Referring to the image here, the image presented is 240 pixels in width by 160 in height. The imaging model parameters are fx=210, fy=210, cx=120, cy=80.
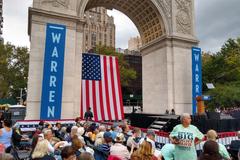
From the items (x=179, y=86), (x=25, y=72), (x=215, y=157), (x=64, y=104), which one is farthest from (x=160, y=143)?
(x=25, y=72)

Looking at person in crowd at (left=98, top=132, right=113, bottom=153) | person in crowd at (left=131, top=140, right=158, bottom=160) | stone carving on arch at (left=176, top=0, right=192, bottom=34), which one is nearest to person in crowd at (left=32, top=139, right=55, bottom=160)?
person in crowd at (left=98, top=132, right=113, bottom=153)

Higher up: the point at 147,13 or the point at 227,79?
the point at 147,13

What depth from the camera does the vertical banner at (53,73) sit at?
1298 centimetres

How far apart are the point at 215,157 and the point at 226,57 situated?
38578 mm

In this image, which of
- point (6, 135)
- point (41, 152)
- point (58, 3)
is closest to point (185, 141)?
point (41, 152)

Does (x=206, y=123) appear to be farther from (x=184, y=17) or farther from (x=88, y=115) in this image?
(x=184, y=17)

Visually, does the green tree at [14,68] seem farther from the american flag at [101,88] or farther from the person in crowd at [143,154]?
the person in crowd at [143,154]

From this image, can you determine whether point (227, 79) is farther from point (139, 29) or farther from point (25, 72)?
point (25, 72)

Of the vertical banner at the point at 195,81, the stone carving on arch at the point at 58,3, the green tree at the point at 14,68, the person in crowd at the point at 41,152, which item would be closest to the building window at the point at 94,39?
the green tree at the point at 14,68

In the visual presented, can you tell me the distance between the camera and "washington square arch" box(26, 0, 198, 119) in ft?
44.9

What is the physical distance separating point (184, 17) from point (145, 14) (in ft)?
12.3

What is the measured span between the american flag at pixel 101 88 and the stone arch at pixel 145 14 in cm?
545

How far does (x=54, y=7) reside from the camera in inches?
577

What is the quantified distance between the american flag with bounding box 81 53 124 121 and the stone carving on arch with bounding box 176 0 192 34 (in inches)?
299
